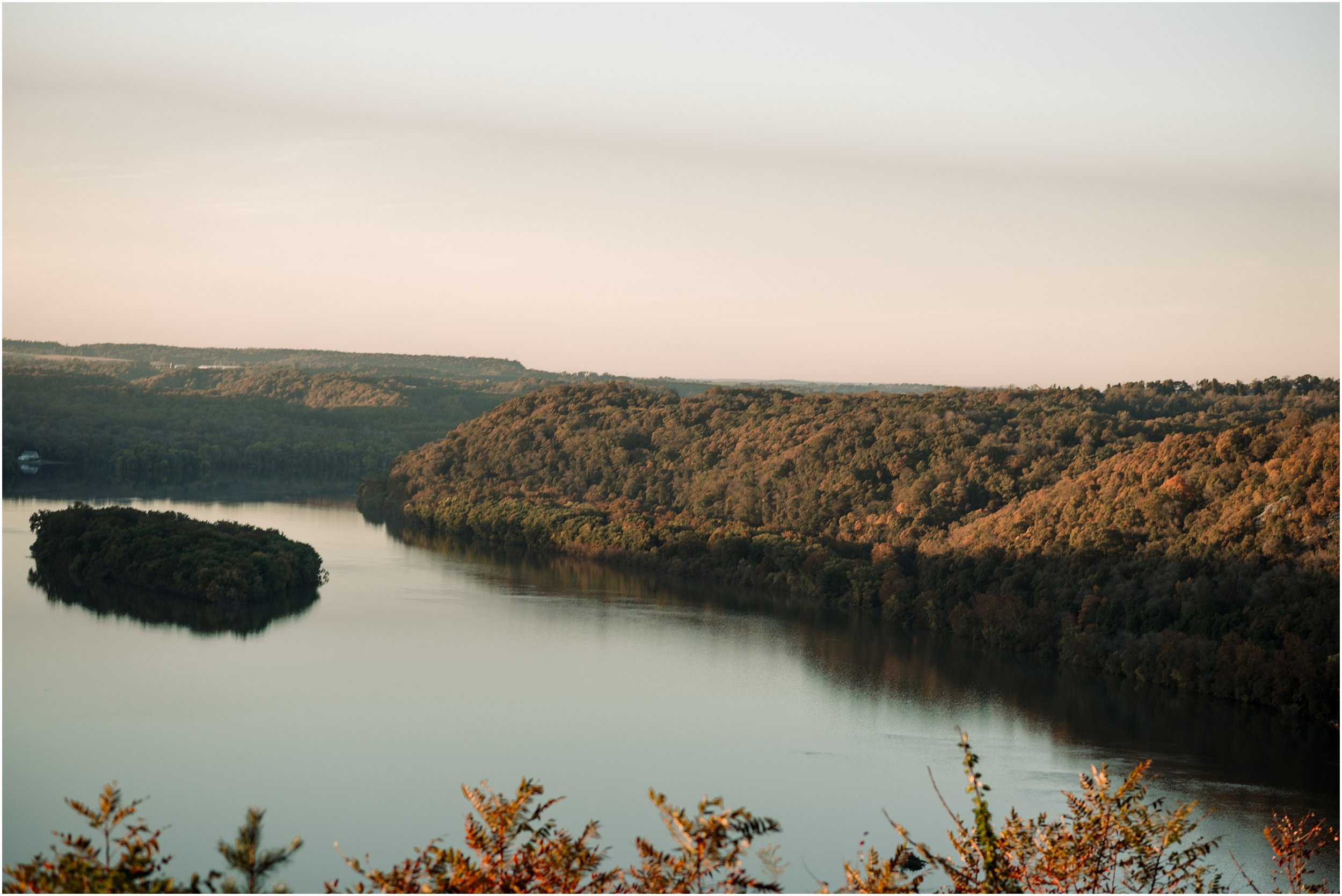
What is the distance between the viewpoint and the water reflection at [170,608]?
33562 mm

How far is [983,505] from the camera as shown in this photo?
151ft

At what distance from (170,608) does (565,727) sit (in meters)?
15.0

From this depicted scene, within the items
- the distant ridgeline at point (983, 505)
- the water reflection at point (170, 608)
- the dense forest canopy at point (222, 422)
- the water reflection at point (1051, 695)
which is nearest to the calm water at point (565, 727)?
the water reflection at point (1051, 695)

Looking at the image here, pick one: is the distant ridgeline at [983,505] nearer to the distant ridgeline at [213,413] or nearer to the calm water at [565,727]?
the calm water at [565,727]

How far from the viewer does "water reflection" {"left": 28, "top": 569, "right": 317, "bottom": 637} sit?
3356 centimetres

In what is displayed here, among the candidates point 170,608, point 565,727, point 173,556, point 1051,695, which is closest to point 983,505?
point 1051,695

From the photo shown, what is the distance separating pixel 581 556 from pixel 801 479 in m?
9.95

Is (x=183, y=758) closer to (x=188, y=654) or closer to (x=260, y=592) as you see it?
(x=188, y=654)

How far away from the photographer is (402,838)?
755 inches

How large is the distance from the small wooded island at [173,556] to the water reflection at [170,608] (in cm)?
24

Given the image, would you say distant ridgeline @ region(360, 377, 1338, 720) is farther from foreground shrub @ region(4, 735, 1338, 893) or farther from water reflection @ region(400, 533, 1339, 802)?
foreground shrub @ region(4, 735, 1338, 893)

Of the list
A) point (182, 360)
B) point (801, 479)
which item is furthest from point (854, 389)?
point (801, 479)

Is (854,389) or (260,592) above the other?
(854,389)

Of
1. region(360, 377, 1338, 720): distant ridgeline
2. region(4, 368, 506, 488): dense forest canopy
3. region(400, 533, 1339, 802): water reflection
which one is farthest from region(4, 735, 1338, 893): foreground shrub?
region(4, 368, 506, 488): dense forest canopy
